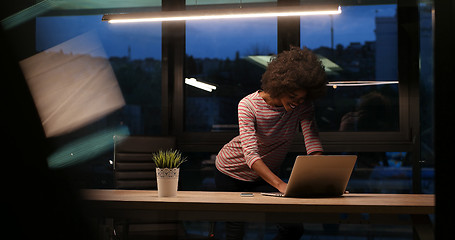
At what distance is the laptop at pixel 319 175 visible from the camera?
186cm

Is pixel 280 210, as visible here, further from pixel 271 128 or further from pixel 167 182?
pixel 271 128

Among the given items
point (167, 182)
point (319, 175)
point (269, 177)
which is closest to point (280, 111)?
point (269, 177)

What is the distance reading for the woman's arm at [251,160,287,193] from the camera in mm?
2199

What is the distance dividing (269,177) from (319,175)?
1.22 ft

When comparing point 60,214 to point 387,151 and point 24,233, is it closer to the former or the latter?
point 24,233

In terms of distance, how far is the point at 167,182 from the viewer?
6.88ft

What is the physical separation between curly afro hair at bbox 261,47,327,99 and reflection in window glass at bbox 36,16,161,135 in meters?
1.80

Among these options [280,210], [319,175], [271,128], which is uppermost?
[271,128]

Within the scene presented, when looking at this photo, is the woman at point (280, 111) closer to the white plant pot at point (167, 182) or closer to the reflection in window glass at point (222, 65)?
the white plant pot at point (167, 182)

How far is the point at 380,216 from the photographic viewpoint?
175 cm

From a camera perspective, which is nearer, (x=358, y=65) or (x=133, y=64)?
(x=358, y=65)

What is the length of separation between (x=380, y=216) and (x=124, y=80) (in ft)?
10.3

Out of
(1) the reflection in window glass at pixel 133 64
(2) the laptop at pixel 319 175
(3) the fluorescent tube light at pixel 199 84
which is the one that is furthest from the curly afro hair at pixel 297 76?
(1) the reflection in window glass at pixel 133 64

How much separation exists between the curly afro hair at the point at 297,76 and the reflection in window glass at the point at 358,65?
4.55 feet
